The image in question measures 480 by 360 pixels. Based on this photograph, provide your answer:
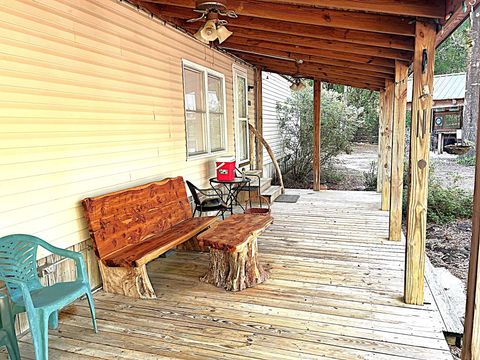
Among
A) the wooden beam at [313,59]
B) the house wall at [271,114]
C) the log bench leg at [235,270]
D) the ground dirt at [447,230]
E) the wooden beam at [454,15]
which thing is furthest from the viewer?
the house wall at [271,114]

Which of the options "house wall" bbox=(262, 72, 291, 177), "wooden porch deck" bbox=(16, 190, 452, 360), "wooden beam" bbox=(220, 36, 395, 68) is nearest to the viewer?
"wooden porch deck" bbox=(16, 190, 452, 360)

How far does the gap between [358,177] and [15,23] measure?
9802 mm

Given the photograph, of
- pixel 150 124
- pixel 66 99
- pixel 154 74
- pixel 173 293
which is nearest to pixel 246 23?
pixel 154 74

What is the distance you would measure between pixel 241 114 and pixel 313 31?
360 cm

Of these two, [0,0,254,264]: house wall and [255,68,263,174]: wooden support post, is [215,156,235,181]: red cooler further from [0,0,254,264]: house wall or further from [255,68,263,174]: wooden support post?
[255,68,263,174]: wooden support post

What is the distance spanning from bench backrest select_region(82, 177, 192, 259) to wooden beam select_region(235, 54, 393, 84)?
11.5ft

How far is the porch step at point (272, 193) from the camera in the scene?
6901mm

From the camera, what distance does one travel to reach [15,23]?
8.05 ft

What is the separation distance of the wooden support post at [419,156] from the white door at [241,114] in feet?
14.4

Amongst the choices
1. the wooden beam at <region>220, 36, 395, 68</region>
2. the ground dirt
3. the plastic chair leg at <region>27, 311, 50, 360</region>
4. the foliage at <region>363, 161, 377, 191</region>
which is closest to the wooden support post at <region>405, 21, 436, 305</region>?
the ground dirt

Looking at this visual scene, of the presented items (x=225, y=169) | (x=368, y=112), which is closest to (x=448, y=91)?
(x=368, y=112)

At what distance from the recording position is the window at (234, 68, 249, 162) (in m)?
7.09

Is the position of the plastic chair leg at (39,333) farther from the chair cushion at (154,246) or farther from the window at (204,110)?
the window at (204,110)

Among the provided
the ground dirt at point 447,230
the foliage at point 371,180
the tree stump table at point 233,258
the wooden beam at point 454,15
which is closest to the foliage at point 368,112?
the ground dirt at point 447,230
